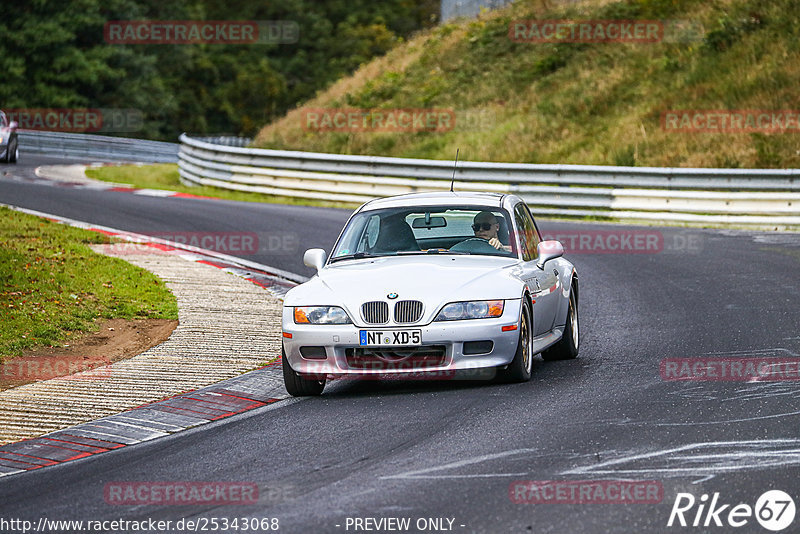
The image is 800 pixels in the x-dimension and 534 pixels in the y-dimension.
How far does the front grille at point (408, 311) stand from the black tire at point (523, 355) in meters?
0.76

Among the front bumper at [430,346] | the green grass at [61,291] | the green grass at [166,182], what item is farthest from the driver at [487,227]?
the green grass at [166,182]

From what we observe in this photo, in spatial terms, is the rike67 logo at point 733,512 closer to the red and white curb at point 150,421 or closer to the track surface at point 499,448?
the track surface at point 499,448

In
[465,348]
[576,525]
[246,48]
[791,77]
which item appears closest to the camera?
[576,525]

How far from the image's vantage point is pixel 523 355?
29.0ft

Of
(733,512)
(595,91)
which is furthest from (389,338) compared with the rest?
(595,91)

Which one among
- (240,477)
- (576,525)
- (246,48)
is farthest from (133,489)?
(246,48)

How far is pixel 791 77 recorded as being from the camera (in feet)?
92.5

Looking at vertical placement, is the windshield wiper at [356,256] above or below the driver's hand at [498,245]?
below

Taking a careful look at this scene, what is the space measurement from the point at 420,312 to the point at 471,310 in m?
0.37

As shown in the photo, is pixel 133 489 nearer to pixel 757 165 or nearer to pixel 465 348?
pixel 465 348

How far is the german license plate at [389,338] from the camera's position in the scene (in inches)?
332

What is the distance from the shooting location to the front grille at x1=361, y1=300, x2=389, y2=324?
854 cm

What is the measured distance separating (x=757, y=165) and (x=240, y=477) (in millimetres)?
20551

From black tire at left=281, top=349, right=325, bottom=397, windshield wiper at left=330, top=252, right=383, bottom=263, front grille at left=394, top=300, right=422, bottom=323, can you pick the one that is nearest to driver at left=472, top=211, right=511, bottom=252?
windshield wiper at left=330, top=252, right=383, bottom=263
